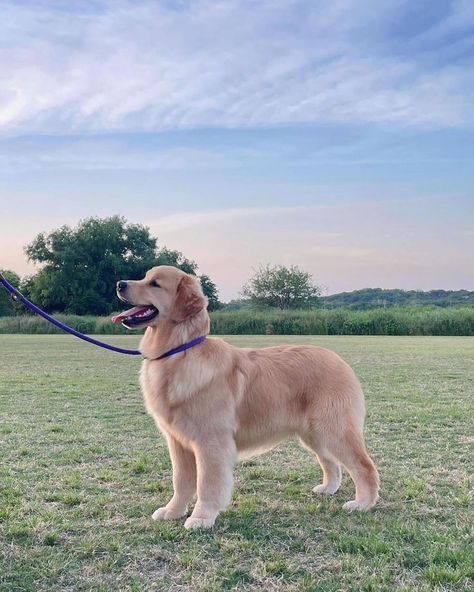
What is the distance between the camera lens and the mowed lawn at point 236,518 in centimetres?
304

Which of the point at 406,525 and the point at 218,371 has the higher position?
the point at 218,371

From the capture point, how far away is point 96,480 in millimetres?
4918

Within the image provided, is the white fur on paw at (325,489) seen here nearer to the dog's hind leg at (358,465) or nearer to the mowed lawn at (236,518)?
the mowed lawn at (236,518)

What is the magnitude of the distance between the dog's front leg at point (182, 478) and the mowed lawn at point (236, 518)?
202mm

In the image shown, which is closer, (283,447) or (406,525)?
(406,525)

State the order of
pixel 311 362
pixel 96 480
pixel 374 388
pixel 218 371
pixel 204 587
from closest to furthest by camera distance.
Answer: pixel 204 587, pixel 218 371, pixel 311 362, pixel 96 480, pixel 374 388

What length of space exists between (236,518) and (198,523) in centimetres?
32

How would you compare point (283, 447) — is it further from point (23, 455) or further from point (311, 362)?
point (23, 455)

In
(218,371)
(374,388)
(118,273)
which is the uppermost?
(118,273)

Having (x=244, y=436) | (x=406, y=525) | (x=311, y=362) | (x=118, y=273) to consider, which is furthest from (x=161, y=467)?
(x=118, y=273)

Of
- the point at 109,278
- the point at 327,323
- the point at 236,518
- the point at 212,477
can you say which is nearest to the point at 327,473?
the point at 236,518

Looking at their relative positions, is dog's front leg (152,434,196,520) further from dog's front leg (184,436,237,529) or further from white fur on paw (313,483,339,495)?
white fur on paw (313,483,339,495)

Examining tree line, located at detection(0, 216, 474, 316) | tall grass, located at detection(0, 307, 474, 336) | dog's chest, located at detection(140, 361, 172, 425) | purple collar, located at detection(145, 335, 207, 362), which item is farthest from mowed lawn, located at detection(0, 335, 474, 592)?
tree line, located at detection(0, 216, 474, 316)

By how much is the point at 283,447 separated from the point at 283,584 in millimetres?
3326
